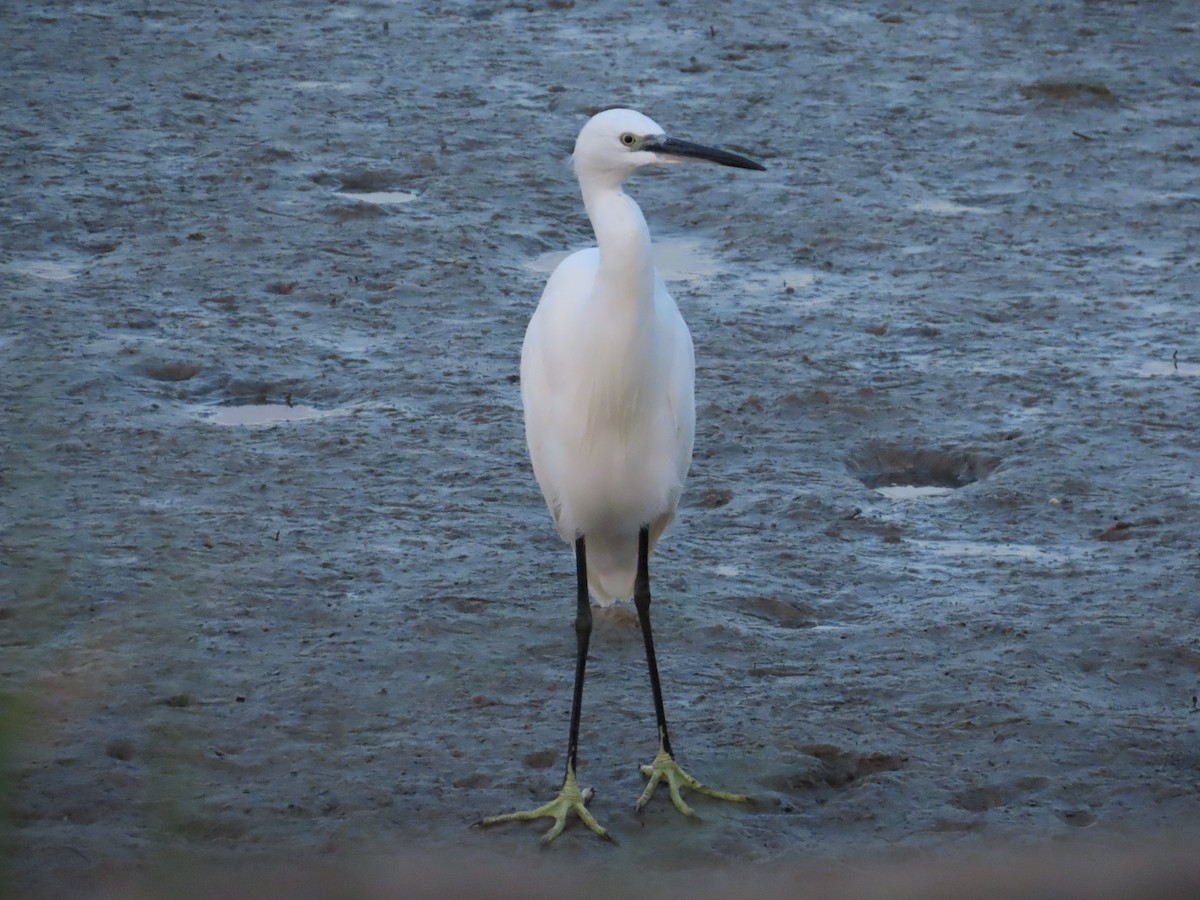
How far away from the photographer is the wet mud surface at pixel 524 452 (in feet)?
12.2

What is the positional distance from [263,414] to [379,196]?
2.25 metres

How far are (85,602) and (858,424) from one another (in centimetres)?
276

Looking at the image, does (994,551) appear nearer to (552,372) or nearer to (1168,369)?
(1168,369)

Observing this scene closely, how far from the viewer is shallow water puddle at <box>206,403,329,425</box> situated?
5.71m

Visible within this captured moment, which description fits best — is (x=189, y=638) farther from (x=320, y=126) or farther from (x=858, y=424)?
(x=320, y=126)

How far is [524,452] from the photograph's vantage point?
5.55 m

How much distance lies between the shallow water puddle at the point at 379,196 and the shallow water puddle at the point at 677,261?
88 centimetres

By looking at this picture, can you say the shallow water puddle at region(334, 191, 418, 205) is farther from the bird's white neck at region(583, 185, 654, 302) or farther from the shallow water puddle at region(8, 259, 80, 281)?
the bird's white neck at region(583, 185, 654, 302)

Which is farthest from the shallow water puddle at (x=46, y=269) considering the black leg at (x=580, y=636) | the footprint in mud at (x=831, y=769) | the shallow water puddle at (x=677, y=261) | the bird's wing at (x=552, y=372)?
the footprint in mud at (x=831, y=769)

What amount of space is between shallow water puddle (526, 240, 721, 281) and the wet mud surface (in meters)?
0.04

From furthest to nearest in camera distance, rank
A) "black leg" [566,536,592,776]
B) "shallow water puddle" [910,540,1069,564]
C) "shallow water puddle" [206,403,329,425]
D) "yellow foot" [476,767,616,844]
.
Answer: "shallow water puddle" [206,403,329,425]
"shallow water puddle" [910,540,1069,564]
"black leg" [566,536,592,776]
"yellow foot" [476,767,616,844]

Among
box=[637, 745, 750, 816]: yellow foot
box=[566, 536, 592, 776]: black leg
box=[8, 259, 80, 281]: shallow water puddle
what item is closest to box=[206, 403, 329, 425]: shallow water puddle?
box=[8, 259, 80, 281]: shallow water puddle

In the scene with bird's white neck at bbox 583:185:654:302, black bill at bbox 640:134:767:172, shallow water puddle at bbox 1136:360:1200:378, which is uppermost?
black bill at bbox 640:134:767:172

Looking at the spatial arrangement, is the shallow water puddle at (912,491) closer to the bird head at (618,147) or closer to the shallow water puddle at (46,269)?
the bird head at (618,147)
